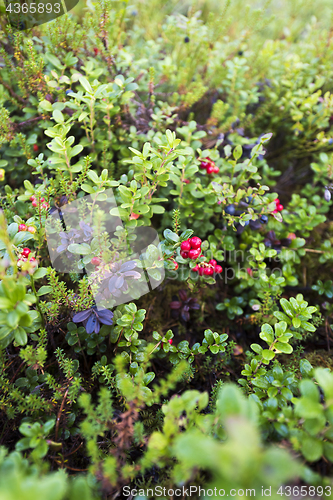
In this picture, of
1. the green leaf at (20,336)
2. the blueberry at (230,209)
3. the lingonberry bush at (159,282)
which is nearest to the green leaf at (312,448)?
the lingonberry bush at (159,282)

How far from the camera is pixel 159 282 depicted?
186 cm

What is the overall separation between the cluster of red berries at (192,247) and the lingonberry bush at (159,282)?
0.05 feet

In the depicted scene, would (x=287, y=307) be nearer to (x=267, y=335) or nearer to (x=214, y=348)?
(x=267, y=335)

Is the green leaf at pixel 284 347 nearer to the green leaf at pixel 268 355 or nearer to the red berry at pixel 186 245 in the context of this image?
the green leaf at pixel 268 355

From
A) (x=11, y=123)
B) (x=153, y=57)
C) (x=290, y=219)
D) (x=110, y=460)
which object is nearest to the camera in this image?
(x=110, y=460)

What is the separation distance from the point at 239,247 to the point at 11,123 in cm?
203

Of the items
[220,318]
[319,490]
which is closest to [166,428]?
[319,490]

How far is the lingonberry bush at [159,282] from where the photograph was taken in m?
1.05

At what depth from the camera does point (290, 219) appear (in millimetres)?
2373

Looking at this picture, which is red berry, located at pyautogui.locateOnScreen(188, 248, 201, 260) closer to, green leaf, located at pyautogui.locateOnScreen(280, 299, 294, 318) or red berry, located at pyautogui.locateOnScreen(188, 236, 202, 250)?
red berry, located at pyautogui.locateOnScreen(188, 236, 202, 250)

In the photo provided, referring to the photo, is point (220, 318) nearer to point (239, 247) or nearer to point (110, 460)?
point (239, 247)

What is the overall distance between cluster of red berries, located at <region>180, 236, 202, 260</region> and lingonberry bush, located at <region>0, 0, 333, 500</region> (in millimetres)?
16

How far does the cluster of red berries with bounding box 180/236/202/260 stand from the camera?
173cm

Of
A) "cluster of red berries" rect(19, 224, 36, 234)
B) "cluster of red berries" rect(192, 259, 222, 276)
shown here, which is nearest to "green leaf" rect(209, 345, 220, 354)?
"cluster of red berries" rect(192, 259, 222, 276)
